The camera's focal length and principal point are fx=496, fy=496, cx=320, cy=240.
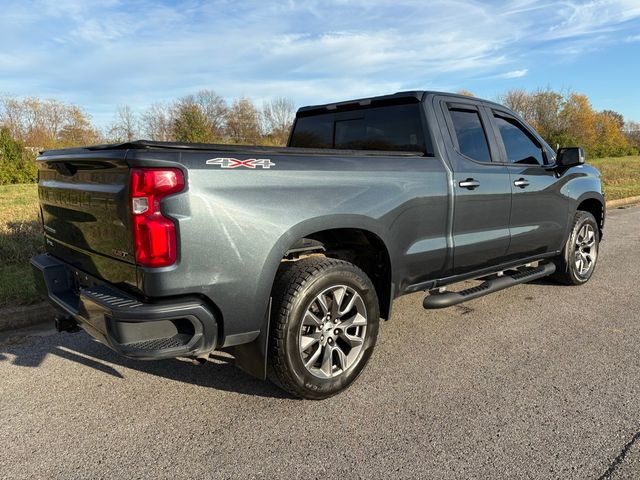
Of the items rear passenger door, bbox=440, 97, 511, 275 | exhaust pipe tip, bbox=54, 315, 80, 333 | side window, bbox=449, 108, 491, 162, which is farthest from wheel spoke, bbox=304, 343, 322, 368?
side window, bbox=449, 108, 491, 162

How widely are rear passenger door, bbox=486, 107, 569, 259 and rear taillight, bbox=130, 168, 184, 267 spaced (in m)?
3.02

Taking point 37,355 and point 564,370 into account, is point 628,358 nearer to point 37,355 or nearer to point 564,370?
point 564,370

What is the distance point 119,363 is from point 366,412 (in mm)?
1881

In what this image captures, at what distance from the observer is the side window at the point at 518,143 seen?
4.46 metres

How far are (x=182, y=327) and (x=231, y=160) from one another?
0.89 m

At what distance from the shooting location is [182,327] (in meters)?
2.55

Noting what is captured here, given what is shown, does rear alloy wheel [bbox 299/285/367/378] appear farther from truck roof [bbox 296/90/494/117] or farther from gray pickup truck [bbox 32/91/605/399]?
truck roof [bbox 296/90/494/117]

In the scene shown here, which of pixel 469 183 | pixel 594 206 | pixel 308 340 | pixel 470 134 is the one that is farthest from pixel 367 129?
pixel 594 206

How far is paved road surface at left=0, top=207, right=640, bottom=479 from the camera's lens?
2441 millimetres

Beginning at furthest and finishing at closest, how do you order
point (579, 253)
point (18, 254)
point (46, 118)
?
point (46, 118)
point (18, 254)
point (579, 253)

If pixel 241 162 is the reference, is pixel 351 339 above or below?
below

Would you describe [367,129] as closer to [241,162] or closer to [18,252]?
[241,162]

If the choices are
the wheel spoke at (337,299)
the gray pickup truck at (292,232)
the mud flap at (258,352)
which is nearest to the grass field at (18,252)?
the gray pickup truck at (292,232)

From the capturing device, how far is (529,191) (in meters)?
4.45
